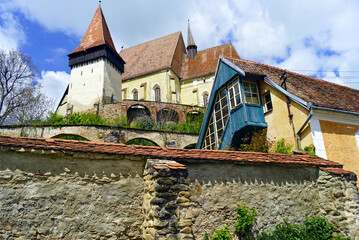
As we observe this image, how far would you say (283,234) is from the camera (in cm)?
683

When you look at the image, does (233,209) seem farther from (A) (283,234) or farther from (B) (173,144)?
(B) (173,144)

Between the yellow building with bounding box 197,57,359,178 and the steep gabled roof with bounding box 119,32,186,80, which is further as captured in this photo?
the steep gabled roof with bounding box 119,32,186,80

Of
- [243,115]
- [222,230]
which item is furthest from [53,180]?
[243,115]

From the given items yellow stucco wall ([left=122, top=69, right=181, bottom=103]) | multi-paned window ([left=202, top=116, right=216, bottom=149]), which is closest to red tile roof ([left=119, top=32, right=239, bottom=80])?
yellow stucco wall ([left=122, top=69, right=181, bottom=103])

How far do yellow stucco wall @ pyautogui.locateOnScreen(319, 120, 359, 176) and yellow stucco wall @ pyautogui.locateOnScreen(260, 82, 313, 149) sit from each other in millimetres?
706

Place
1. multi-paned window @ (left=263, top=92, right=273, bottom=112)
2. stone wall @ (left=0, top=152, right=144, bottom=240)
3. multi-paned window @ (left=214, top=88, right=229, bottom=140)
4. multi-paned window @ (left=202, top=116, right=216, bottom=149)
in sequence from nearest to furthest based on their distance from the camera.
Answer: stone wall @ (left=0, top=152, right=144, bottom=240) < multi-paned window @ (left=263, top=92, right=273, bottom=112) < multi-paned window @ (left=214, top=88, right=229, bottom=140) < multi-paned window @ (left=202, top=116, right=216, bottom=149)

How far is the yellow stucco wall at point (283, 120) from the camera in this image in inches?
409

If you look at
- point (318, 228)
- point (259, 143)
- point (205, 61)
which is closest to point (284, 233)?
point (318, 228)

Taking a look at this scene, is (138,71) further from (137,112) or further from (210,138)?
(210,138)

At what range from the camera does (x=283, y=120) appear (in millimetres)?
11289

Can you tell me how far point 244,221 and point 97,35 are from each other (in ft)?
111

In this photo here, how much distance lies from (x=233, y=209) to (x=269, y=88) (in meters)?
7.19

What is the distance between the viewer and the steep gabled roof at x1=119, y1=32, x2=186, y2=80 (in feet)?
128

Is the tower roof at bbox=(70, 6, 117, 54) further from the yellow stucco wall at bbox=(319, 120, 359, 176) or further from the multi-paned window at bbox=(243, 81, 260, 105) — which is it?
the yellow stucco wall at bbox=(319, 120, 359, 176)
